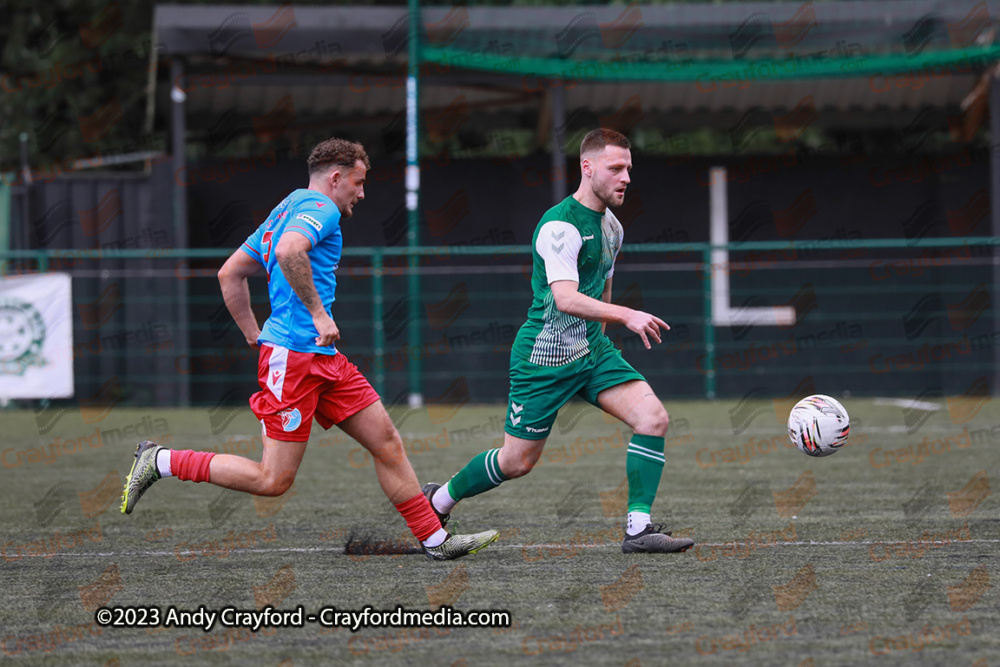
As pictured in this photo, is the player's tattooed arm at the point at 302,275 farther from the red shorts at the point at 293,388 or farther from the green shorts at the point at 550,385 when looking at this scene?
the green shorts at the point at 550,385

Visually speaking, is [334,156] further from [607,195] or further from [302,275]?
[607,195]

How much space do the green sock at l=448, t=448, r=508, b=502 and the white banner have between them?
31.5 ft

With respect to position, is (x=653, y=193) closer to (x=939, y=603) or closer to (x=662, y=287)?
(x=662, y=287)

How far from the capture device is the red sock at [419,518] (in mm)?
5645

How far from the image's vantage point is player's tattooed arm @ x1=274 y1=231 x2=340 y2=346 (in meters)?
5.17

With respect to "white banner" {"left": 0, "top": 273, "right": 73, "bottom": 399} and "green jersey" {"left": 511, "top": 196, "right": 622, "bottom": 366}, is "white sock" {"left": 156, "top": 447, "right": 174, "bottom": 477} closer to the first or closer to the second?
"green jersey" {"left": 511, "top": 196, "right": 622, "bottom": 366}

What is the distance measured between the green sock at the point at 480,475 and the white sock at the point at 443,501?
0.32 feet

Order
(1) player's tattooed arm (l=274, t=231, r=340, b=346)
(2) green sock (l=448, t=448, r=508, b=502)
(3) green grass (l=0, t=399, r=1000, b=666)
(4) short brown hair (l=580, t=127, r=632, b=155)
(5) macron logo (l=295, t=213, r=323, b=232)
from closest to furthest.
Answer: (3) green grass (l=0, t=399, r=1000, b=666), (1) player's tattooed arm (l=274, t=231, r=340, b=346), (5) macron logo (l=295, t=213, r=323, b=232), (4) short brown hair (l=580, t=127, r=632, b=155), (2) green sock (l=448, t=448, r=508, b=502)

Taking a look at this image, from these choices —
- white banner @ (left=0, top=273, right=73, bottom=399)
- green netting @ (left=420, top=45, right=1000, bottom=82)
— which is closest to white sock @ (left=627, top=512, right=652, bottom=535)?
white banner @ (left=0, top=273, right=73, bottom=399)

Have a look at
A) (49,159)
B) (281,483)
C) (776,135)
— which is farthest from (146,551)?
(776,135)

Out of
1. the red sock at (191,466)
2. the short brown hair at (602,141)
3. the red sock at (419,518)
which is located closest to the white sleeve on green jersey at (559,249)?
the short brown hair at (602,141)

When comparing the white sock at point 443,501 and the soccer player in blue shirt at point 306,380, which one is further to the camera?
the white sock at point 443,501

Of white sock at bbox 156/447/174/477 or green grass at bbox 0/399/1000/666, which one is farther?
white sock at bbox 156/447/174/477

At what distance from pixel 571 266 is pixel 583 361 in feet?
1.65
